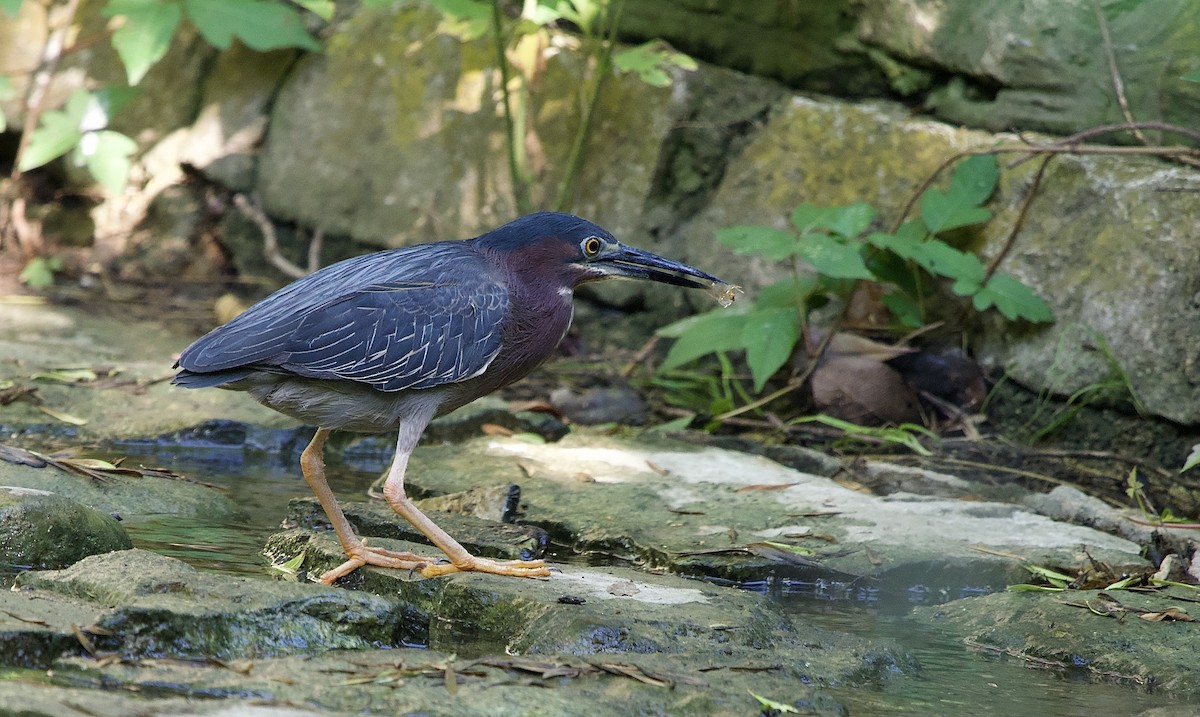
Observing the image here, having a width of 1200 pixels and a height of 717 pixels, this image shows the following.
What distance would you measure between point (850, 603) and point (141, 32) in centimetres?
524

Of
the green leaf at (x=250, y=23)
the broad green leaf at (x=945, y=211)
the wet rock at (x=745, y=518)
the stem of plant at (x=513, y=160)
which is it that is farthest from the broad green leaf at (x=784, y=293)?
the green leaf at (x=250, y=23)

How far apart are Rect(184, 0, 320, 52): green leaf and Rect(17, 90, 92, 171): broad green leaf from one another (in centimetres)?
112

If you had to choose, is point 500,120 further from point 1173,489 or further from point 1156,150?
point 1173,489

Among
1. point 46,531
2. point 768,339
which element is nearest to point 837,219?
point 768,339

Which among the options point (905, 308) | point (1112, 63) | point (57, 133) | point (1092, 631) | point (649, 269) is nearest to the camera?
point (1092, 631)

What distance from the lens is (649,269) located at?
434 cm

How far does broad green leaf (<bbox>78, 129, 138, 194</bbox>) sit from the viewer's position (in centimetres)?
786

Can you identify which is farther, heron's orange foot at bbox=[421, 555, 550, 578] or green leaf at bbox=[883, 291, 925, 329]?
green leaf at bbox=[883, 291, 925, 329]

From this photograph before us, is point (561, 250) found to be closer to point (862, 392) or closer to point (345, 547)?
point (345, 547)

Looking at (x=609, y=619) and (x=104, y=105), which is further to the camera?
(x=104, y=105)

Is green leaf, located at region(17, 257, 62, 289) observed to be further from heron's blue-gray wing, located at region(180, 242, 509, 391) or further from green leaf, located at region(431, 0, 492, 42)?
heron's blue-gray wing, located at region(180, 242, 509, 391)

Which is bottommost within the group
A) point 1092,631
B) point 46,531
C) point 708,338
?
point 1092,631

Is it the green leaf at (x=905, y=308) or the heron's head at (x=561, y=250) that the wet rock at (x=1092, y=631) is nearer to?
the heron's head at (x=561, y=250)

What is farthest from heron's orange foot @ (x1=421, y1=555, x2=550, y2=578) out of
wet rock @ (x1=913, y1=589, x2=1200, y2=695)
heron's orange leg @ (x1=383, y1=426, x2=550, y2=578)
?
wet rock @ (x1=913, y1=589, x2=1200, y2=695)
